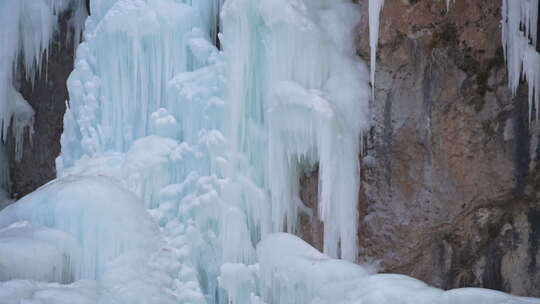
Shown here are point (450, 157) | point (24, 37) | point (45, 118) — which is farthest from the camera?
point (45, 118)

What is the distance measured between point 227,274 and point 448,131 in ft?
A: 6.00

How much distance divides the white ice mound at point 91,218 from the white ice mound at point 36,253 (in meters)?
0.07

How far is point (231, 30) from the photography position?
504 cm

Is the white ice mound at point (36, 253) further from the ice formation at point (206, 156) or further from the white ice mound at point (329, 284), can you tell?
the white ice mound at point (329, 284)

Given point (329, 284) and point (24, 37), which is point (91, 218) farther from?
point (24, 37)

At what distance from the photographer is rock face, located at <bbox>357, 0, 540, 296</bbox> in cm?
477

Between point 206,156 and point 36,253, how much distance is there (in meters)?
1.37

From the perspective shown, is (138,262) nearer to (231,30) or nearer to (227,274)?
(227,274)

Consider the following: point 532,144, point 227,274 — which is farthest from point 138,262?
point 532,144

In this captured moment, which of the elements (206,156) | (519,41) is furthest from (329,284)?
(519,41)

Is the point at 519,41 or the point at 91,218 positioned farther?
the point at 519,41

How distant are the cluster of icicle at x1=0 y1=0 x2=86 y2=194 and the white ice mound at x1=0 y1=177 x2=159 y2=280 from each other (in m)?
2.61

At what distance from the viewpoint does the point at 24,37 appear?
6805 millimetres

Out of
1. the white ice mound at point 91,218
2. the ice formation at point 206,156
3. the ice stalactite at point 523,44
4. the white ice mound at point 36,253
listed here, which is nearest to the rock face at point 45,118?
the ice formation at point 206,156
